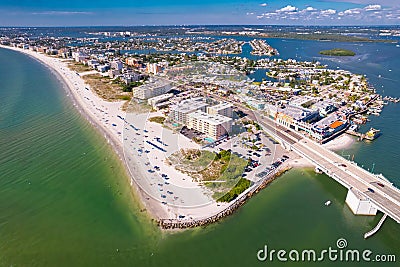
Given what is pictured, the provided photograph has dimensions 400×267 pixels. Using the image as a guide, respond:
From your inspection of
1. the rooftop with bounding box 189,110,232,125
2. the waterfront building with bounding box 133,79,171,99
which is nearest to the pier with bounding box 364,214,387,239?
the rooftop with bounding box 189,110,232,125

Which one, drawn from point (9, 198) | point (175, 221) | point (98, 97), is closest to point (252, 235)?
point (175, 221)

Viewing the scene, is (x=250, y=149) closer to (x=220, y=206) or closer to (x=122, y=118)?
(x=220, y=206)

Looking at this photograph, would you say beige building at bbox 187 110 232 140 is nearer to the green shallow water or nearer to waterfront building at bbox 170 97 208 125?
waterfront building at bbox 170 97 208 125

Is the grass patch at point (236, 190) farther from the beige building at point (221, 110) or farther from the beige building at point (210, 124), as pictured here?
the beige building at point (221, 110)

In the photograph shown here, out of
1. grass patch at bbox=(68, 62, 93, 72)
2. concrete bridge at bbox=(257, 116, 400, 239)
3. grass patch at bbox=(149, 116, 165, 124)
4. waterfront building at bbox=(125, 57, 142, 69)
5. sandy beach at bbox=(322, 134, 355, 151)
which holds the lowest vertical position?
sandy beach at bbox=(322, 134, 355, 151)

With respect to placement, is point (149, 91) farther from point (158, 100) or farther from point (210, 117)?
point (210, 117)

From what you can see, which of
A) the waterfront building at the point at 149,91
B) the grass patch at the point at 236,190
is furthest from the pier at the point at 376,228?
the waterfront building at the point at 149,91
